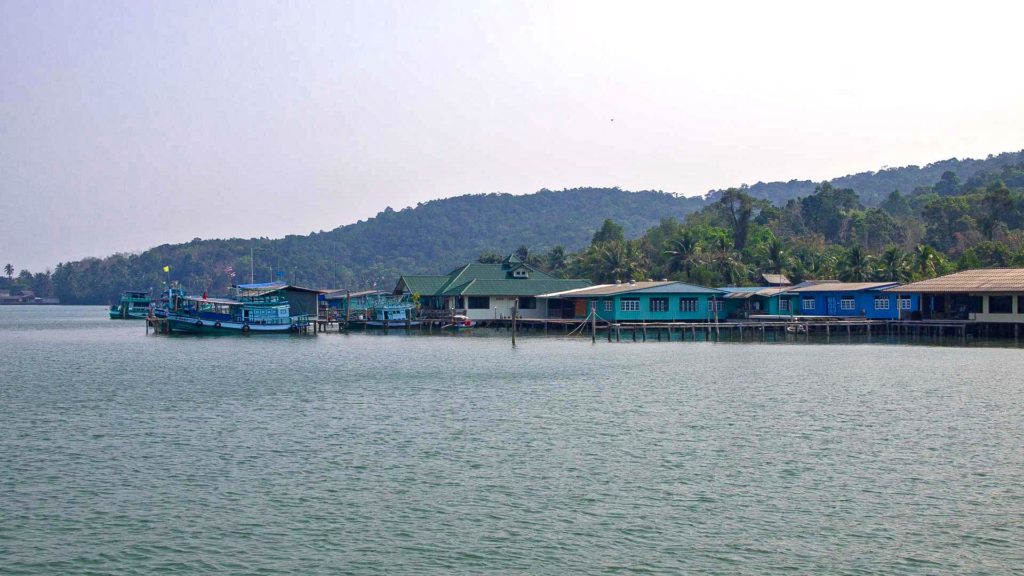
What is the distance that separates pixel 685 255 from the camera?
96.0m

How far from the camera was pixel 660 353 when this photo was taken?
5962 centimetres

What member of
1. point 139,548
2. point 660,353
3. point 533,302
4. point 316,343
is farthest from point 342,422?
point 533,302

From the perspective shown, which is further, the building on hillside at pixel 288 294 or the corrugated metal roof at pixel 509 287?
the building on hillside at pixel 288 294

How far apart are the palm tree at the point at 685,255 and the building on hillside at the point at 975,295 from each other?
2452 cm

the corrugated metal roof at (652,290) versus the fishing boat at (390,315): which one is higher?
the corrugated metal roof at (652,290)

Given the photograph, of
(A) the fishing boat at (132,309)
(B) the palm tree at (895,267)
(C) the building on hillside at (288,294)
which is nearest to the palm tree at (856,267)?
(B) the palm tree at (895,267)

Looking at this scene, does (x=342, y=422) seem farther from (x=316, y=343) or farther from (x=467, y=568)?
(x=316, y=343)

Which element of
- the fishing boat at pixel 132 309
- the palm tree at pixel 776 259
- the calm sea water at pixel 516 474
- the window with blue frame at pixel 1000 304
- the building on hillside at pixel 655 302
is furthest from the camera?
the fishing boat at pixel 132 309

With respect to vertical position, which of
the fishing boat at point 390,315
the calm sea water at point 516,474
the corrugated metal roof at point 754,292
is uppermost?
the corrugated metal roof at point 754,292

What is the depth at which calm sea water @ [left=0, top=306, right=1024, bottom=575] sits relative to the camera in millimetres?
Result: 16891

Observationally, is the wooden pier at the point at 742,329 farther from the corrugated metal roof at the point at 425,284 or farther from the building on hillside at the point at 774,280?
the building on hillside at the point at 774,280

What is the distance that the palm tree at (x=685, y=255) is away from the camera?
9562 centimetres

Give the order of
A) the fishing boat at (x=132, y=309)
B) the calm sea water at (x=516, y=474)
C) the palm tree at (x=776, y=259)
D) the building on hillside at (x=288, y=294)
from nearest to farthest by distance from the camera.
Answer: the calm sea water at (x=516, y=474), the building on hillside at (x=288, y=294), the palm tree at (x=776, y=259), the fishing boat at (x=132, y=309)

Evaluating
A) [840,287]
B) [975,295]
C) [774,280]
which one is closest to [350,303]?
[774,280]
